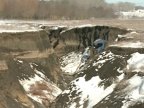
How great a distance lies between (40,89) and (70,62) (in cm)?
1811

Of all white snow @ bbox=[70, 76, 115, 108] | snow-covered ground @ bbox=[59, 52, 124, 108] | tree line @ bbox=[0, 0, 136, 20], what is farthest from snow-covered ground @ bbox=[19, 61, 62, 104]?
tree line @ bbox=[0, 0, 136, 20]

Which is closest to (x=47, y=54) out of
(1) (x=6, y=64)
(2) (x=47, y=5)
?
(1) (x=6, y=64)

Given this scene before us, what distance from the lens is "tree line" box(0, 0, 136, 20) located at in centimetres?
10388

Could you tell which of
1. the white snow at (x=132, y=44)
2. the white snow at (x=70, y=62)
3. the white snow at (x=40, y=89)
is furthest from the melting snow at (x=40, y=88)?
the white snow at (x=70, y=62)

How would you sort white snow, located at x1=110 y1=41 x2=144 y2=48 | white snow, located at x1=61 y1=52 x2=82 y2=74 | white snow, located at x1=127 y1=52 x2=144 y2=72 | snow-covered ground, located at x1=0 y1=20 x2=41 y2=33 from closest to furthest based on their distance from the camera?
white snow, located at x1=127 y1=52 x2=144 y2=72 → white snow, located at x1=110 y1=41 x2=144 y2=48 → snow-covered ground, located at x1=0 y1=20 x2=41 y2=33 → white snow, located at x1=61 y1=52 x2=82 y2=74

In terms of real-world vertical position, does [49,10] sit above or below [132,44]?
below

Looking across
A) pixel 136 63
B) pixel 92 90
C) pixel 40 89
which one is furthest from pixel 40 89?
pixel 136 63

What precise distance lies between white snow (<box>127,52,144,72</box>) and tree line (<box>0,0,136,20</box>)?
222 feet

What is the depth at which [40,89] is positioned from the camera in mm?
41031

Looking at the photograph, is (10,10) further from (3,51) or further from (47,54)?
(3,51)

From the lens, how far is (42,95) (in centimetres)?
3978

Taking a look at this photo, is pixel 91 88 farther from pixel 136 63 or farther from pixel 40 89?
pixel 40 89

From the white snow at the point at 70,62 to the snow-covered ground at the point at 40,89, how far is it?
10.4 metres

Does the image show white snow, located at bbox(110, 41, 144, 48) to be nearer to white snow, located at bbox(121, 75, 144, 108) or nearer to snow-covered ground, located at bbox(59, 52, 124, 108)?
snow-covered ground, located at bbox(59, 52, 124, 108)
